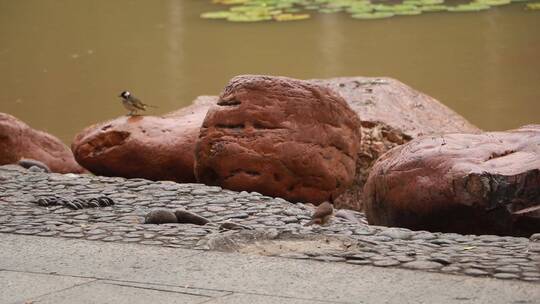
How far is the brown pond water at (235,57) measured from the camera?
550 inches

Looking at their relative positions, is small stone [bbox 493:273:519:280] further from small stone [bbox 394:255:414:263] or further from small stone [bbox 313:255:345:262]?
small stone [bbox 313:255:345:262]

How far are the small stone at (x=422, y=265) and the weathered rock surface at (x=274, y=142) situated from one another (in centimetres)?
296

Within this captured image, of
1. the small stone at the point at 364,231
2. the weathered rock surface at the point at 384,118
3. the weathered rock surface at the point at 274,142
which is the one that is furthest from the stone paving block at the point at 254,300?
the weathered rock surface at the point at 384,118

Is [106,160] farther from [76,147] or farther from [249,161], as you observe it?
[249,161]

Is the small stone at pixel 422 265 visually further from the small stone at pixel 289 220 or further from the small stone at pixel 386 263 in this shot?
the small stone at pixel 289 220

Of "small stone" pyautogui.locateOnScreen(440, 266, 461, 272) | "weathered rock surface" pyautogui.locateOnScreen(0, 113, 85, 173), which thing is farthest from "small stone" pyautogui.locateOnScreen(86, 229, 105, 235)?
"weathered rock surface" pyautogui.locateOnScreen(0, 113, 85, 173)

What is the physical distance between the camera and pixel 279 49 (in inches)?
679

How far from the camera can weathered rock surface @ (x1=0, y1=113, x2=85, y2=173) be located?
9812 mm

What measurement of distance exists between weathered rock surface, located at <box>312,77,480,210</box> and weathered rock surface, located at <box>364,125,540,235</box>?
239 centimetres

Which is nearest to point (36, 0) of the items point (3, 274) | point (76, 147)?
point (76, 147)

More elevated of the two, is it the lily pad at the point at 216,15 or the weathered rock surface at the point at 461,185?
the weathered rock surface at the point at 461,185

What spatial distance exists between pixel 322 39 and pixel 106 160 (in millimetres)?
9000

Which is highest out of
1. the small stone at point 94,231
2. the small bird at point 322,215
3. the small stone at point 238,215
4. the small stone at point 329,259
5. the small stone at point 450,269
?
the small stone at point 450,269

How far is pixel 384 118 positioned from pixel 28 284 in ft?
17.2
